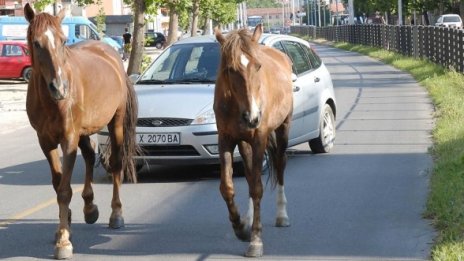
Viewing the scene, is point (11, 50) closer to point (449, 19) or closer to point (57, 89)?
point (57, 89)

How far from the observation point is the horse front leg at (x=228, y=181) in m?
8.59

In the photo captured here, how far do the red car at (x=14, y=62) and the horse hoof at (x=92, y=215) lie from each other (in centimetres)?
2904

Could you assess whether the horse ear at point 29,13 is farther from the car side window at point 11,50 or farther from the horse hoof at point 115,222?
the car side window at point 11,50

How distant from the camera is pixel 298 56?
14.3 metres

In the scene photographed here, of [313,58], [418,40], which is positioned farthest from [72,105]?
[418,40]

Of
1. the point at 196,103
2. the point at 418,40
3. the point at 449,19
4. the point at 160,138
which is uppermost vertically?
the point at 196,103

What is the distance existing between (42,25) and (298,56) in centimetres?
654

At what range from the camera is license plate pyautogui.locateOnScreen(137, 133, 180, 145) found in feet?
40.3

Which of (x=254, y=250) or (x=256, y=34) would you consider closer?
(x=254, y=250)

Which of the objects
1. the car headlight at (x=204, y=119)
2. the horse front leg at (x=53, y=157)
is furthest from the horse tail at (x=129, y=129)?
the car headlight at (x=204, y=119)

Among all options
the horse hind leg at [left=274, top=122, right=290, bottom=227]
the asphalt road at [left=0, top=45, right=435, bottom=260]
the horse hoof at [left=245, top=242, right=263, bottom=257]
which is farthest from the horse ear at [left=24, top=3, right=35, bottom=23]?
the horse hind leg at [left=274, top=122, right=290, bottom=227]

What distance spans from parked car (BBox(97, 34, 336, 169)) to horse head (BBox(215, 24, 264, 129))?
3.91m

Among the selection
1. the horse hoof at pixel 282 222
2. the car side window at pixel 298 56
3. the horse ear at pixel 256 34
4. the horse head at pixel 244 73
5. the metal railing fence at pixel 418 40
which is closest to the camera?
the horse head at pixel 244 73

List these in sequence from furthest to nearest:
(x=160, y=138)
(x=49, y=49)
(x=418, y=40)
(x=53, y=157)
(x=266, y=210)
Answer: (x=418, y=40) → (x=160, y=138) → (x=266, y=210) → (x=53, y=157) → (x=49, y=49)
